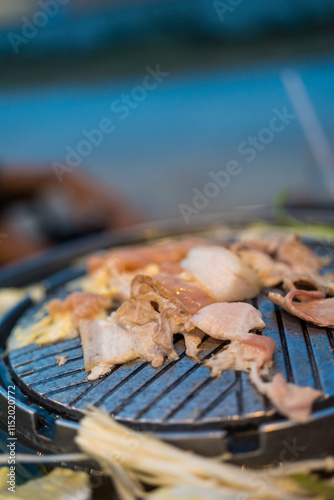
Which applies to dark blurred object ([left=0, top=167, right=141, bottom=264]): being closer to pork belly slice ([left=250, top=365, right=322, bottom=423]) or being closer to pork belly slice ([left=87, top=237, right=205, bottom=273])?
pork belly slice ([left=87, top=237, right=205, bottom=273])

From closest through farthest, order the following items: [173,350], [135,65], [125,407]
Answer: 1. [125,407]
2. [173,350]
3. [135,65]

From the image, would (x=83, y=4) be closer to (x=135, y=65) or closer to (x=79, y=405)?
(x=135, y=65)

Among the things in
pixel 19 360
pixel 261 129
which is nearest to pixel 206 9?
pixel 261 129

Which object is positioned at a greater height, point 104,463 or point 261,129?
point 261,129

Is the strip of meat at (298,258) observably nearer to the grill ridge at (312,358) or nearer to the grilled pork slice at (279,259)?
the grilled pork slice at (279,259)

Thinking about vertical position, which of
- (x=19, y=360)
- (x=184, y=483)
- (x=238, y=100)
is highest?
(x=238, y=100)

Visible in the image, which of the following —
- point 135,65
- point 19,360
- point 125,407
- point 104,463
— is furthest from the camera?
point 135,65

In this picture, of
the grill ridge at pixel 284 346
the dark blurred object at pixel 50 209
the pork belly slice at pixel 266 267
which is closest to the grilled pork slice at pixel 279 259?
the pork belly slice at pixel 266 267
